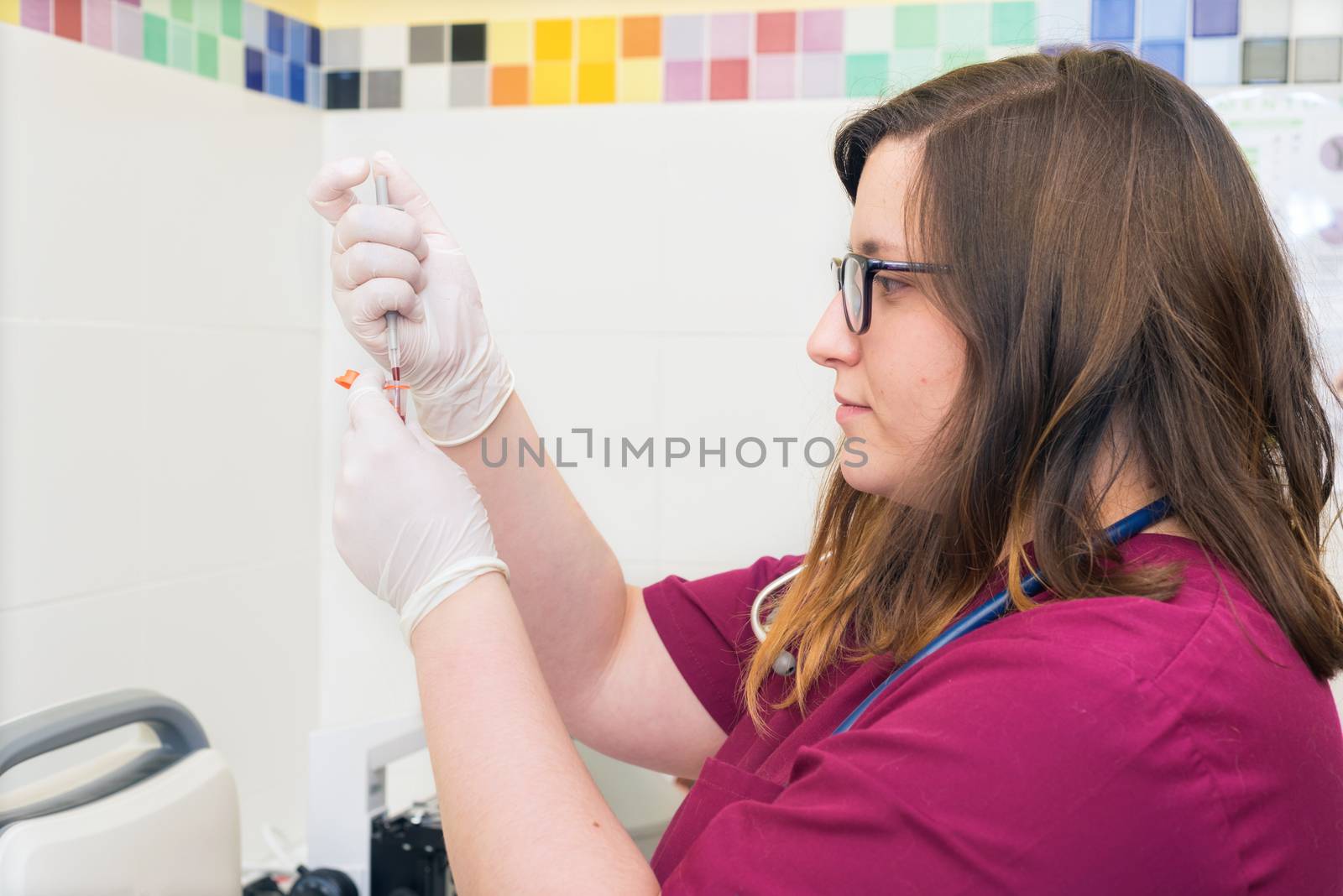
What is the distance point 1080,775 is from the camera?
0.59 m

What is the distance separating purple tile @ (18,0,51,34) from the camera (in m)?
1.32

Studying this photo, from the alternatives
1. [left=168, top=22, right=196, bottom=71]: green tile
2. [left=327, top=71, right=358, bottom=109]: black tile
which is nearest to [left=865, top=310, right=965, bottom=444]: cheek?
[left=168, top=22, right=196, bottom=71]: green tile

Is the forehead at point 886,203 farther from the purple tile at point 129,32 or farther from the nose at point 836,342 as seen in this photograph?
the purple tile at point 129,32

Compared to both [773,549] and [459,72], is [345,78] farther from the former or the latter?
[773,549]

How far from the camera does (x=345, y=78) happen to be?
1879mm

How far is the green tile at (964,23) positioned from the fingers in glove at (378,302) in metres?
1.12

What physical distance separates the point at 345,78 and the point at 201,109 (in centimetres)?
33

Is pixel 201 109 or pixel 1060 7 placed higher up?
pixel 1060 7

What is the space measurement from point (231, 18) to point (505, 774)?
56.7 inches

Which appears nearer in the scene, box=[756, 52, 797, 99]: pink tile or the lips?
the lips

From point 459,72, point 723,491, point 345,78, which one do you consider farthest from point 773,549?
point 345,78

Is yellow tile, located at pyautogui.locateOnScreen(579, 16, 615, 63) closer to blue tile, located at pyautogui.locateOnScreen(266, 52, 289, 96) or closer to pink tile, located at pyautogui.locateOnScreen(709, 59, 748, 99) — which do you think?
pink tile, located at pyautogui.locateOnScreen(709, 59, 748, 99)

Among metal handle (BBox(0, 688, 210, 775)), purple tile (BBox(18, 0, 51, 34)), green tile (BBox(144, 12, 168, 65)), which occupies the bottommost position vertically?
metal handle (BBox(0, 688, 210, 775))

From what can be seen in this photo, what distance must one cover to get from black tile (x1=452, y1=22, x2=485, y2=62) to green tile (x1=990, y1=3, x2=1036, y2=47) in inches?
32.8
